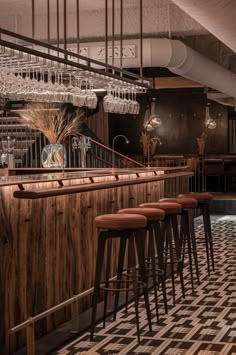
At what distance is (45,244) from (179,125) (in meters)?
15.3

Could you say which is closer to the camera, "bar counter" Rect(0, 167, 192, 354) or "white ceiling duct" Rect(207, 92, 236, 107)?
"bar counter" Rect(0, 167, 192, 354)

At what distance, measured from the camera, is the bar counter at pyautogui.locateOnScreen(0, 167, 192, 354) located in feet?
14.3

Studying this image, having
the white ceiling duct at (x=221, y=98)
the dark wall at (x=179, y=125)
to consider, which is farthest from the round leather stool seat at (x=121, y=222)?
the dark wall at (x=179, y=125)

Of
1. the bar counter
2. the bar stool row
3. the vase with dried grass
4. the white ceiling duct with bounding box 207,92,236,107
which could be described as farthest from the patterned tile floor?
the white ceiling duct with bounding box 207,92,236,107

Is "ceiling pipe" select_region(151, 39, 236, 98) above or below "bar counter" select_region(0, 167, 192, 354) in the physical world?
above

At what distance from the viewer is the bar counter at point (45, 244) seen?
4.35 m

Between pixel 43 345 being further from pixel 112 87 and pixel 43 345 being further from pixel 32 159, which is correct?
pixel 32 159

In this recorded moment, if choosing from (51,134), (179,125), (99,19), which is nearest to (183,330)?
(51,134)

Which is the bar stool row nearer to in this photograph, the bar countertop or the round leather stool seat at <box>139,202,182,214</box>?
the round leather stool seat at <box>139,202,182,214</box>

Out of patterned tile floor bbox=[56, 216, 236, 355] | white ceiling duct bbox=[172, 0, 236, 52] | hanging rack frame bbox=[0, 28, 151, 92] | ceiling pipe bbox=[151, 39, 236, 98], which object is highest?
ceiling pipe bbox=[151, 39, 236, 98]

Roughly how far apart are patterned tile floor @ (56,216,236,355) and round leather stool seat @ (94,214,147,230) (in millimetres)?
783

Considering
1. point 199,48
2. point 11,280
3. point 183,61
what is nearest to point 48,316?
point 11,280

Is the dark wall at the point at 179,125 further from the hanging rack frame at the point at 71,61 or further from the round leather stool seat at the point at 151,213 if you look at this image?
the round leather stool seat at the point at 151,213

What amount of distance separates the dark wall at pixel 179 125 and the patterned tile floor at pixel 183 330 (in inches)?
523
